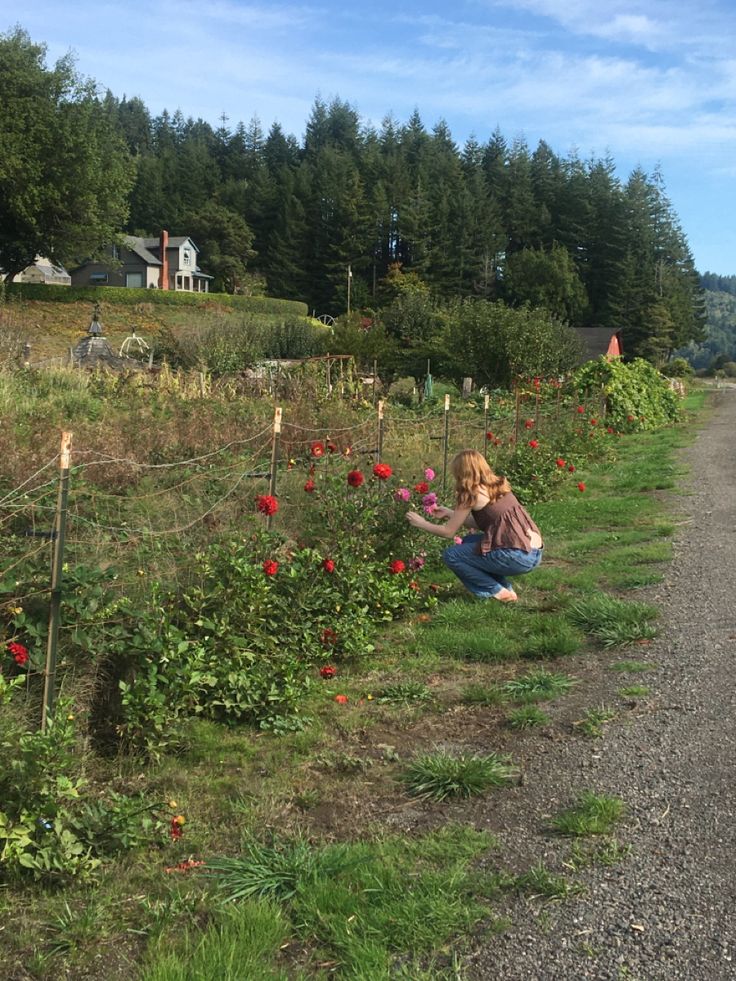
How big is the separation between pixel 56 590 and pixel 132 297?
44.6m

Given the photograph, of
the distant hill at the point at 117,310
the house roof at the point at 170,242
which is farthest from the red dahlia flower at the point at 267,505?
the house roof at the point at 170,242

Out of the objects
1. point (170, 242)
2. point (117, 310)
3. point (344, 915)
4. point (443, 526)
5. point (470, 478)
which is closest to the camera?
point (344, 915)

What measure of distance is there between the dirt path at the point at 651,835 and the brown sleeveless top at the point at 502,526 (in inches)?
43.5

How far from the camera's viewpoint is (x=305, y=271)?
238 feet

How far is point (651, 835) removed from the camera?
2.96 metres

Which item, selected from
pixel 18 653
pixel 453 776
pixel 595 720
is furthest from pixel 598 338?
pixel 18 653

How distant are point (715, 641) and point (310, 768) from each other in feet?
8.67

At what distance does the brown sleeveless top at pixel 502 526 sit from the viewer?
5.81 m

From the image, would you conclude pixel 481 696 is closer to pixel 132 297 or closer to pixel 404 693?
pixel 404 693

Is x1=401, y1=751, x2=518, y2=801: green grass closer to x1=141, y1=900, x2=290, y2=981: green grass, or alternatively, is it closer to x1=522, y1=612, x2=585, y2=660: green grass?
x1=141, y1=900, x2=290, y2=981: green grass

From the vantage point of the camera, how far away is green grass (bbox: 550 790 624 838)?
2986 millimetres

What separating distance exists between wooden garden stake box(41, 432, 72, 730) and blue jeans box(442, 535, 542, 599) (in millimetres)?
3124

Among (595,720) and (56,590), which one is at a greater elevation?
(56,590)

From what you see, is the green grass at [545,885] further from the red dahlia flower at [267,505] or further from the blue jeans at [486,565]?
the blue jeans at [486,565]
